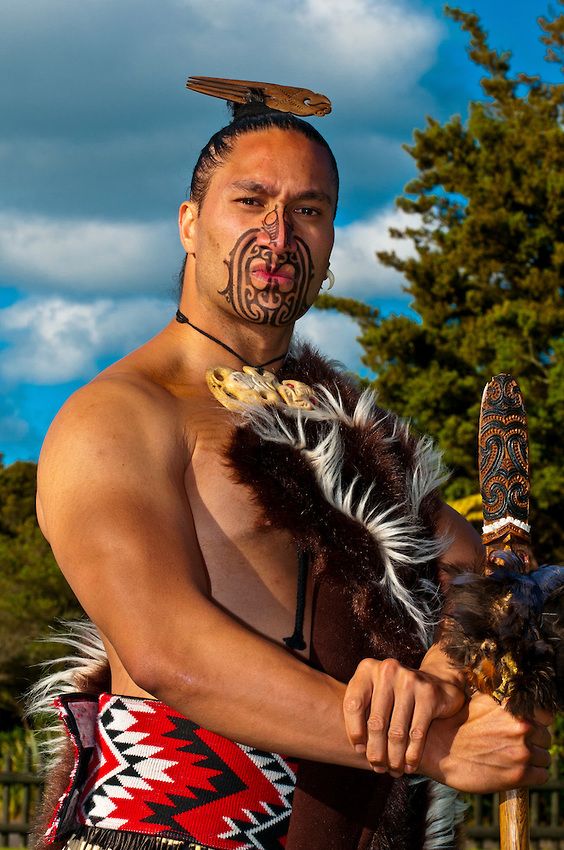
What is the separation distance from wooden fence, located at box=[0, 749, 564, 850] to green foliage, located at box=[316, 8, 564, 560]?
142 inches

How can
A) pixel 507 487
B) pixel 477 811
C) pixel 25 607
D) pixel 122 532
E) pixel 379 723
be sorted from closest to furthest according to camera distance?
pixel 379 723 < pixel 122 532 < pixel 507 487 < pixel 477 811 < pixel 25 607

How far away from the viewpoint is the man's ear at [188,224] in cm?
305

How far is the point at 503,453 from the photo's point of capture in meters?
2.55

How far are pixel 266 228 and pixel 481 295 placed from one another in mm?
14411

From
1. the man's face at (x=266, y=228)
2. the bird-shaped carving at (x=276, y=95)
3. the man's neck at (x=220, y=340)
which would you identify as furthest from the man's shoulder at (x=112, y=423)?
the bird-shaped carving at (x=276, y=95)

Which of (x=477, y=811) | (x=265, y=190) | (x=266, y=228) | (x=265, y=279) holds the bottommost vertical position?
(x=477, y=811)

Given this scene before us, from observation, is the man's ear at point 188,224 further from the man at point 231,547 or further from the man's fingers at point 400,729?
the man's fingers at point 400,729

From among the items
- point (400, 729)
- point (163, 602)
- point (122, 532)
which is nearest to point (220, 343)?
point (122, 532)

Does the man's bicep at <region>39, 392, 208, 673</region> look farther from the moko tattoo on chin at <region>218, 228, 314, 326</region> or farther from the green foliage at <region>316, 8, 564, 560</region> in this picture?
the green foliage at <region>316, 8, 564, 560</region>

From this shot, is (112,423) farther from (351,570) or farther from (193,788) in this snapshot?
(193,788)

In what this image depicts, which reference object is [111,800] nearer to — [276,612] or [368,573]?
[276,612]

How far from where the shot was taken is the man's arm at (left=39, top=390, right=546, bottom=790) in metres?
2.07

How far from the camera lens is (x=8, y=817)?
12.7 meters

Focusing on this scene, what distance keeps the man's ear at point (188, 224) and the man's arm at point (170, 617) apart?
838 mm
